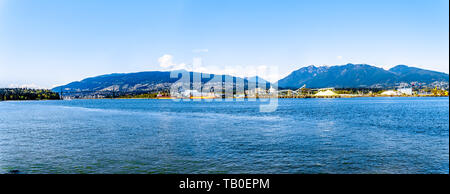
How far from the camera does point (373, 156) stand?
12.3 m

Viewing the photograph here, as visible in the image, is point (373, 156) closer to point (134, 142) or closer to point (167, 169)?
point (167, 169)

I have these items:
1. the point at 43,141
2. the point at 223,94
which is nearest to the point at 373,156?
the point at 43,141

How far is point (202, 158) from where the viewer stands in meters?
12.0
